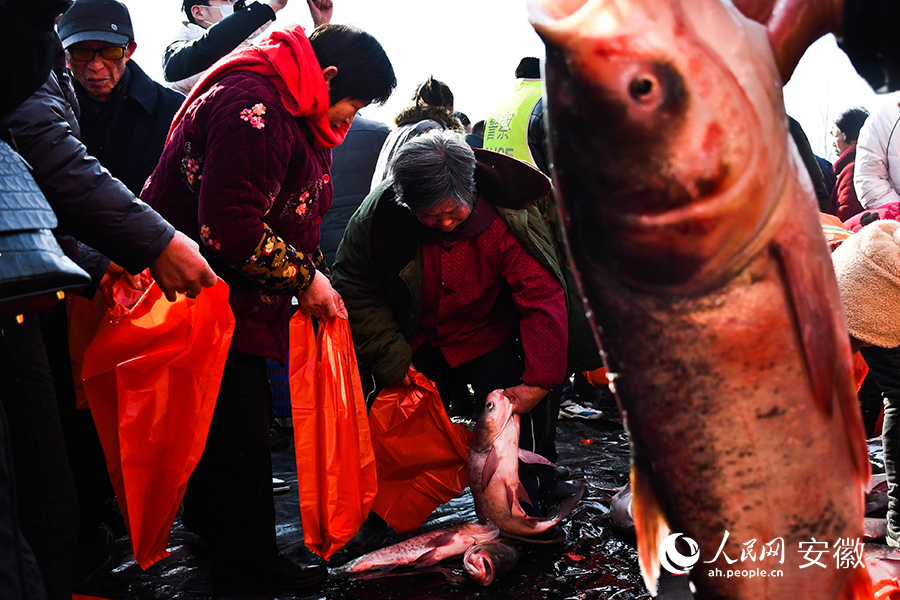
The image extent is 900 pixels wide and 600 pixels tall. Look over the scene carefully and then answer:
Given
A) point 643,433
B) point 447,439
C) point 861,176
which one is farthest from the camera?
point 861,176

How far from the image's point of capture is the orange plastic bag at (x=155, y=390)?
2242mm

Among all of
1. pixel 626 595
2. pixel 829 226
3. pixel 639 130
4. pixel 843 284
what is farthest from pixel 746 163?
pixel 829 226

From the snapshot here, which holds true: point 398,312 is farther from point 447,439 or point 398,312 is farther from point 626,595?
point 626,595

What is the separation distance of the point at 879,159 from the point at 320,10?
3.61 metres

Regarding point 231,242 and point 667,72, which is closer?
point 667,72

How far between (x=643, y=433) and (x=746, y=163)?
335 millimetres

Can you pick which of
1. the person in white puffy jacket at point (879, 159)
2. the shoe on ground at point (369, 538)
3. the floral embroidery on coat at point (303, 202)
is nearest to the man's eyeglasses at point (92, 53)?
the floral embroidery on coat at point (303, 202)

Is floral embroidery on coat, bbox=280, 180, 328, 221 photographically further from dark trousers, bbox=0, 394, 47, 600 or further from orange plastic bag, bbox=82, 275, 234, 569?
dark trousers, bbox=0, 394, 47, 600

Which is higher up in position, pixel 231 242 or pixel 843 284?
pixel 231 242

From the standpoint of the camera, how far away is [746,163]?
750mm

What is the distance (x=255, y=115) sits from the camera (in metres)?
2.18

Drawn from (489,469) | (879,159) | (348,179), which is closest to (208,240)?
(489,469)

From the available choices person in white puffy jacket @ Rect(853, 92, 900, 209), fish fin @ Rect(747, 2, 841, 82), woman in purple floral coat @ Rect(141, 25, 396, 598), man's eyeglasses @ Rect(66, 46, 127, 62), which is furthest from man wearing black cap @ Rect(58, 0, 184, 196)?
person in white puffy jacket @ Rect(853, 92, 900, 209)

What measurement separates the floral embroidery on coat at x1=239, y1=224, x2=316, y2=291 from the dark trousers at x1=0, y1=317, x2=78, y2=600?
2.25ft
